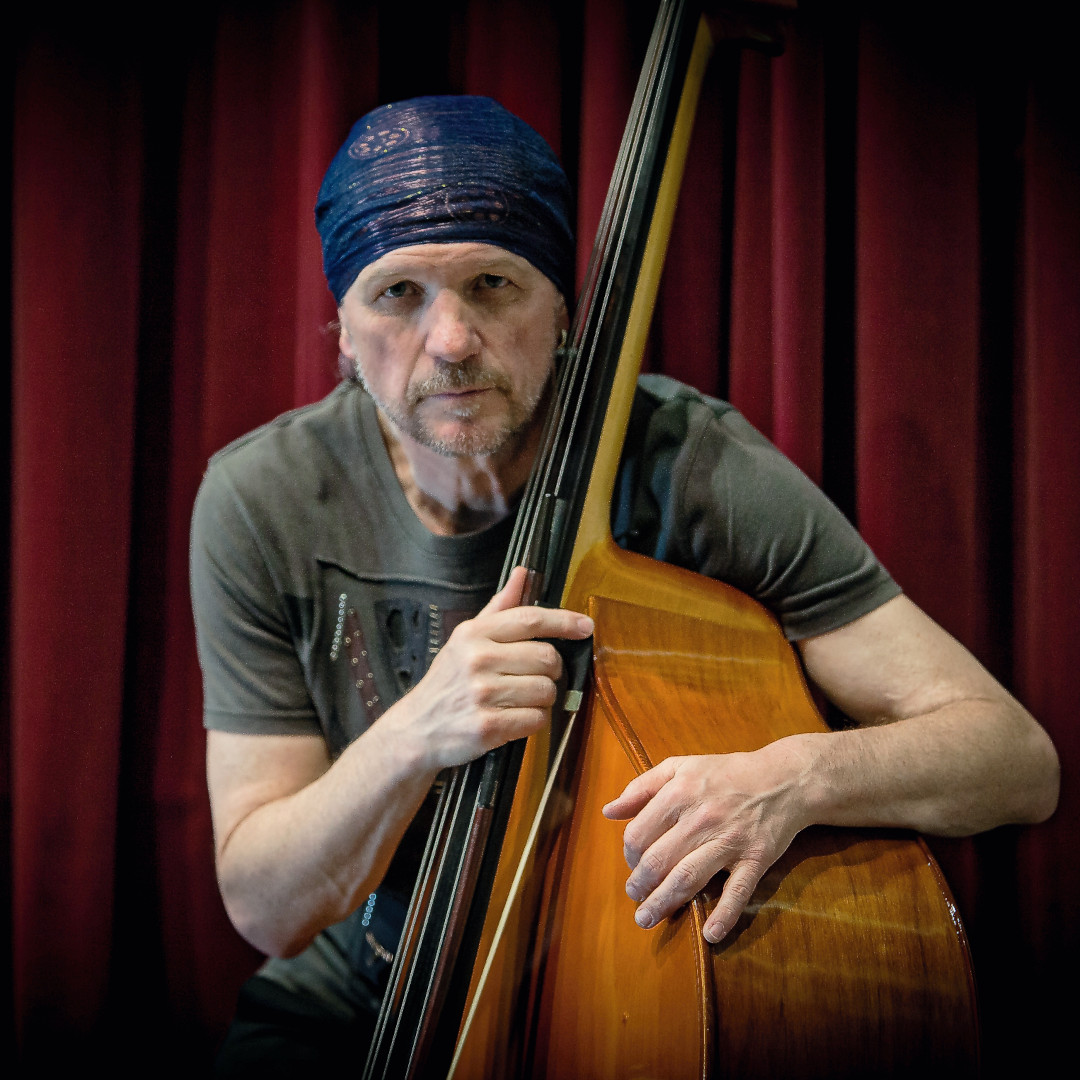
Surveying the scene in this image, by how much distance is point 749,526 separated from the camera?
875mm

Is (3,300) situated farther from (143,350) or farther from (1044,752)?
(1044,752)

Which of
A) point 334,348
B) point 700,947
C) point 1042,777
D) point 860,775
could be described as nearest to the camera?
point 700,947

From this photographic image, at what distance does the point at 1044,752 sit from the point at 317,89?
44.1 inches

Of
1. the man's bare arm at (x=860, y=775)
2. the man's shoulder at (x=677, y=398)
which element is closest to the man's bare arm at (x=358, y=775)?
the man's bare arm at (x=860, y=775)

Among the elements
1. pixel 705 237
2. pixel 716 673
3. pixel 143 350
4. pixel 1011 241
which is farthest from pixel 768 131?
pixel 143 350

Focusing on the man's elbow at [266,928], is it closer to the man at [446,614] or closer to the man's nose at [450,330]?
the man at [446,614]

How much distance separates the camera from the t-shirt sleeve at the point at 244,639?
3.08 feet

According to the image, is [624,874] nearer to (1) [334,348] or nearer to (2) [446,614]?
(2) [446,614]

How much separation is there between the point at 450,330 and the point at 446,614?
300 millimetres

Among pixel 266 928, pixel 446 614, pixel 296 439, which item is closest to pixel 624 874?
pixel 446 614

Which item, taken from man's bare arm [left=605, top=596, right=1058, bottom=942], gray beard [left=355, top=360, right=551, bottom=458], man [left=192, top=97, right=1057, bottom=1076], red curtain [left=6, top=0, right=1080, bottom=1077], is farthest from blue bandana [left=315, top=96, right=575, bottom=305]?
man's bare arm [left=605, top=596, right=1058, bottom=942]

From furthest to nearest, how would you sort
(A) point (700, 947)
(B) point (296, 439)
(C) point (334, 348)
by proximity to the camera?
(C) point (334, 348)
(B) point (296, 439)
(A) point (700, 947)

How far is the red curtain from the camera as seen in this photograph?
3.11ft

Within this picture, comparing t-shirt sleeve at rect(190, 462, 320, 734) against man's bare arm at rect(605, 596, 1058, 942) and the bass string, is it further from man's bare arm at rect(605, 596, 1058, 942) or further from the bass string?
man's bare arm at rect(605, 596, 1058, 942)
